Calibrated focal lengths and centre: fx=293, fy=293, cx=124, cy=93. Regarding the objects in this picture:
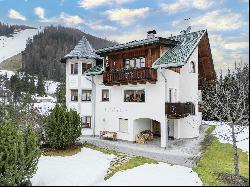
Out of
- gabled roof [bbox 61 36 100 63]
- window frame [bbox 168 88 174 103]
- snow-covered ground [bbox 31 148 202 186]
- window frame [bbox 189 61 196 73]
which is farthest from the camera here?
gabled roof [bbox 61 36 100 63]

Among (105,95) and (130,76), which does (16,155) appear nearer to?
(130,76)

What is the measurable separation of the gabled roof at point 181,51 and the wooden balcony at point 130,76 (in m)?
0.83

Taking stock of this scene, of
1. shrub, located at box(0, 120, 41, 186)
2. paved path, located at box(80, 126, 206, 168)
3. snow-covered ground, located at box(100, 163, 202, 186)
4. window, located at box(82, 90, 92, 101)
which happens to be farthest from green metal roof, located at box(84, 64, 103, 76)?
shrub, located at box(0, 120, 41, 186)

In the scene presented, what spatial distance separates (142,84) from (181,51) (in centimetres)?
420

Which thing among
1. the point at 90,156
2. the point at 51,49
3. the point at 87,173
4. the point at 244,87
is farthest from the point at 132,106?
the point at 51,49

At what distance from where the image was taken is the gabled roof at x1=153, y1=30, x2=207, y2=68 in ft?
72.2

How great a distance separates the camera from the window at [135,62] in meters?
24.7

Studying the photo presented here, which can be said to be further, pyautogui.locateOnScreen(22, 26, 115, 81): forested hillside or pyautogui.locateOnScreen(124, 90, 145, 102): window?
pyautogui.locateOnScreen(22, 26, 115, 81): forested hillside

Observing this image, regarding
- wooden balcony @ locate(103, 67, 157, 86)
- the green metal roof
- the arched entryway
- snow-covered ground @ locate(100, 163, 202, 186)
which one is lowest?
snow-covered ground @ locate(100, 163, 202, 186)

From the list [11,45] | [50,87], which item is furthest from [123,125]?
[11,45]

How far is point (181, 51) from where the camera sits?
918 inches

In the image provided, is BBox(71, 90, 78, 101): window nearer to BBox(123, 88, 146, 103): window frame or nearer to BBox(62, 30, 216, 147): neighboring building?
BBox(62, 30, 216, 147): neighboring building

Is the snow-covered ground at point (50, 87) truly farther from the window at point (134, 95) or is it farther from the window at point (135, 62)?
the window at point (135, 62)

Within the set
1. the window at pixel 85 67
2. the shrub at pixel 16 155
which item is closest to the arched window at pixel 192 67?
the window at pixel 85 67
